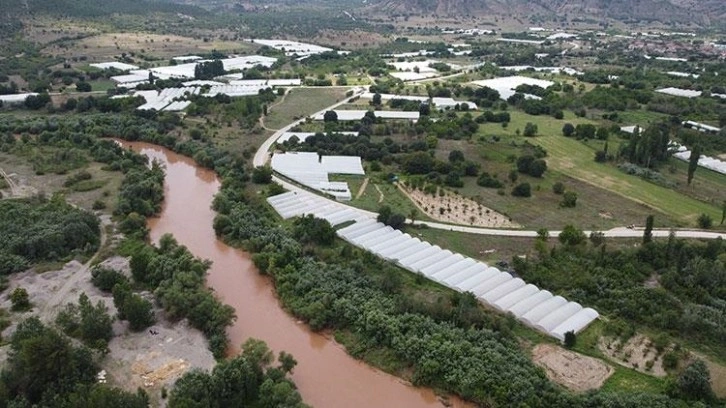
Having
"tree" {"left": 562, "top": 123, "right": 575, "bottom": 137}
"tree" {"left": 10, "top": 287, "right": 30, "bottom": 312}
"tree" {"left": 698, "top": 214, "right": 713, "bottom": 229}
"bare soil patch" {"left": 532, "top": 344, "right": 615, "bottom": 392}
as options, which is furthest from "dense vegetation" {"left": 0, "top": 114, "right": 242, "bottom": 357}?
"tree" {"left": 562, "top": 123, "right": 575, "bottom": 137}

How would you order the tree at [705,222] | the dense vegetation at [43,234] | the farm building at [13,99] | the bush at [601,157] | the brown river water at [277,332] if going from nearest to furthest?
the brown river water at [277,332] < the dense vegetation at [43,234] < the tree at [705,222] < the bush at [601,157] < the farm building at [13,99]

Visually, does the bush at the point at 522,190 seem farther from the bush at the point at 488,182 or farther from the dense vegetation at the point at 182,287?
the dense vegetation at the point at 182,287

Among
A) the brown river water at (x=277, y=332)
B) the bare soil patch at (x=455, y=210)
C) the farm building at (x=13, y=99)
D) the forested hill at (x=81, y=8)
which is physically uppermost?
the forested hill at (x=81, y=8)

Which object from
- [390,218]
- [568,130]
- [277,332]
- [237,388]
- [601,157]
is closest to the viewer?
[237,388]

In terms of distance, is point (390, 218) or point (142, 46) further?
point (142, 46)

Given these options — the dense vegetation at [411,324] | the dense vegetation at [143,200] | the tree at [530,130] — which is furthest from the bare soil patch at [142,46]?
the dense vegetation at [411,324]

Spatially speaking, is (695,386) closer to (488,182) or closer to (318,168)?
(488,182)

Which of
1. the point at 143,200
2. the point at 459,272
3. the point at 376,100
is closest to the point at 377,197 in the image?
the point at 459,272
